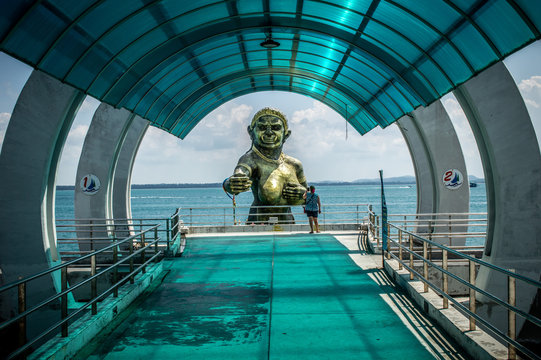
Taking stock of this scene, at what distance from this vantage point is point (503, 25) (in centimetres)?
668

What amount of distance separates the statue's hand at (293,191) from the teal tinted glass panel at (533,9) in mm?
12005

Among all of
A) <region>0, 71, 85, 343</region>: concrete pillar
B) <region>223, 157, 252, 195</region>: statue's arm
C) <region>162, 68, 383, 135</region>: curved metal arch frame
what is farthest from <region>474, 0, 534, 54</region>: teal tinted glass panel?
<region>223, 157, 252, 195</region>: statue's arm

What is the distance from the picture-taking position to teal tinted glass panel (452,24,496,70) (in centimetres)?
739

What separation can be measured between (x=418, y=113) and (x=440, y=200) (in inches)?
124

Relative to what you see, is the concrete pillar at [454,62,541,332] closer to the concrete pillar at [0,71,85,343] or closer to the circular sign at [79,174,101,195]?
the concrete pillar at [0,71,85,343]

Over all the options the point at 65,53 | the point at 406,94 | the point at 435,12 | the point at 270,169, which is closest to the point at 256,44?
the point at 270,169

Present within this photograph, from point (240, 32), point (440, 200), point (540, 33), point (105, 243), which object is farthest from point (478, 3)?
point (105, 243)

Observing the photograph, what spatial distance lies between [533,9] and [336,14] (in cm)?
524

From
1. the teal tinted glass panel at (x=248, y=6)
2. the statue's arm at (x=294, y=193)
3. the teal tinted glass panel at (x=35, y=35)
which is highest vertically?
the teal tinted glass panel at (x=248, y=6)

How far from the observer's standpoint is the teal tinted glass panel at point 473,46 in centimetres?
739

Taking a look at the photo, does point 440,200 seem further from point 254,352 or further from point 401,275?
point 254,352

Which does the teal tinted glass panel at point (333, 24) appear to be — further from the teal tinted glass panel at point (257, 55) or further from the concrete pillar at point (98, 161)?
the concrete pillar at point (98, 161)

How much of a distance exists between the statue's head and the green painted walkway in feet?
25.3

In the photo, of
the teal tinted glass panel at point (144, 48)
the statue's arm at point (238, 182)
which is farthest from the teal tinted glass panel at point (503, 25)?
the statue's arm at point (238, 182)
